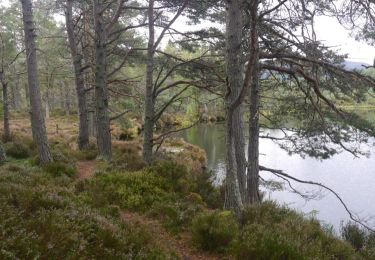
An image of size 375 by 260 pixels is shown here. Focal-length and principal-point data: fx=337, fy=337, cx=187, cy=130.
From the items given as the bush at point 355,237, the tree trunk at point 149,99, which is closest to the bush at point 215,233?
the bush at point 355,237

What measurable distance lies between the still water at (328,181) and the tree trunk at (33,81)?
5442 millimetres

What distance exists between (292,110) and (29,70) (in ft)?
24.4

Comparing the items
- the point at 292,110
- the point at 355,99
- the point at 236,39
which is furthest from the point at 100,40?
the point at 355,99

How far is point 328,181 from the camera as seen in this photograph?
18.1 m

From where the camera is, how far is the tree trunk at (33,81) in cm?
847

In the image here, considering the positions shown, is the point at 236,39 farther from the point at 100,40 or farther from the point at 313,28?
the point at 100,40

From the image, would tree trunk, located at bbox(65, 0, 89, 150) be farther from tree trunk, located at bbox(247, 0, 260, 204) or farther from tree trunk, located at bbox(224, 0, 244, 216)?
tree trunk, located at bbox(224, 0, 244, 216)

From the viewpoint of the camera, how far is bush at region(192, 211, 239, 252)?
207 inches

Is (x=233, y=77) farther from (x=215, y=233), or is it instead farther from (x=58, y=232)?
(x=58, y=232)

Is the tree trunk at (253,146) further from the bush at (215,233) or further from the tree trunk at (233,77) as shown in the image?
the bush at (215,233)

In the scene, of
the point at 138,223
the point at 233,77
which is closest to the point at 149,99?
the point at 233,77

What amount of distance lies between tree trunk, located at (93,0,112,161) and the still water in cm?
374

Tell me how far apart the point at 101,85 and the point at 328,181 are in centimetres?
1344

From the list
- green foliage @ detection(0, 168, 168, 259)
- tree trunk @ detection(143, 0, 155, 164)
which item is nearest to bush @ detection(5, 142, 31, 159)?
tree trunk @ detection(143, 0, 155, 164)
